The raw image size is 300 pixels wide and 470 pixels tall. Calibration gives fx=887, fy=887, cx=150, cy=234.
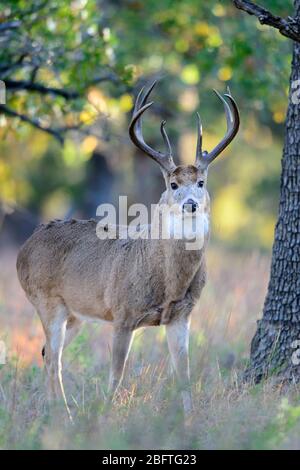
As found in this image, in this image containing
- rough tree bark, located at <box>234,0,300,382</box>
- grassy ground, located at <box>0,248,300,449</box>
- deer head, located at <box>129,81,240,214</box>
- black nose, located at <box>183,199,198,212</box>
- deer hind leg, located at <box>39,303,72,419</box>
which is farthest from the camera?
deer hind leg, located at <box>39,303,72,419</box>

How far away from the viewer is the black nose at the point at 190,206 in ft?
21.6

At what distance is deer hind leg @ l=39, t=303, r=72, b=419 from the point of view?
743 cm

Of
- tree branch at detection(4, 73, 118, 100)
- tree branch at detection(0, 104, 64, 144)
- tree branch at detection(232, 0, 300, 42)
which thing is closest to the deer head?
tree branch at detection(232, 0, 300, 42)

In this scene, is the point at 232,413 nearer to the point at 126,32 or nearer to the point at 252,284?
the point at 252,284

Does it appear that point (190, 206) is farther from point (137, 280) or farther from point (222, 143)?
point (137, 280)

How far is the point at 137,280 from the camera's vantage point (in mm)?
7066

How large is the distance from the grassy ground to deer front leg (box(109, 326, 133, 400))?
0.32 ft

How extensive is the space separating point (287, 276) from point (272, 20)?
6.51ft

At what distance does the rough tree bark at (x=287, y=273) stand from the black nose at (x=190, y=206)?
2.89 ft

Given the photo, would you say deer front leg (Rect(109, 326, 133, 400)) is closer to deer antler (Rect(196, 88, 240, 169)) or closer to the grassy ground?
the grassy ground

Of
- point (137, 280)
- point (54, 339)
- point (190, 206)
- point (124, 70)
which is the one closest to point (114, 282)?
point (137, 280)

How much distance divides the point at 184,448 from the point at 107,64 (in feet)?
17.9

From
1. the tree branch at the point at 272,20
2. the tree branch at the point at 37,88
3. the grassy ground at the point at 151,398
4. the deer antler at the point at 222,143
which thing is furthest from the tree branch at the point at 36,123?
the tree branch at the point at 272,20

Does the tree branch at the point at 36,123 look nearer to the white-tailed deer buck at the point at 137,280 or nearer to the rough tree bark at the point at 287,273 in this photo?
the white-tailed deer buck at the point at 137,280
